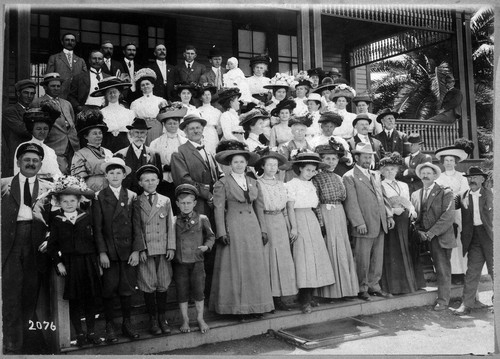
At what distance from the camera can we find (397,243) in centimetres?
649

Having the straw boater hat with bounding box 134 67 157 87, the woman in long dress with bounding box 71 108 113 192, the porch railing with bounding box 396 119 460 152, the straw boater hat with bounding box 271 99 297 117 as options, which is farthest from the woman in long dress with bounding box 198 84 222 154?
the porch railing with bounding box 396 119 460 152

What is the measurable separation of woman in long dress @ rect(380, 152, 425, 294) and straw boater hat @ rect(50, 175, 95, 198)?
3782mm

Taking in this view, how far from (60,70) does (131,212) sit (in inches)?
135

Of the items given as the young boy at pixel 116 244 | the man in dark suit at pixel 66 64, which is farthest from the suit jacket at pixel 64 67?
the young boy at pixel 116 244

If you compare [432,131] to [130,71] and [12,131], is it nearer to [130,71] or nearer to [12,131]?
[130,71]

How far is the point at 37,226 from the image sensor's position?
474 centimetres

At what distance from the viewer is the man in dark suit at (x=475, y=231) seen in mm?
6242

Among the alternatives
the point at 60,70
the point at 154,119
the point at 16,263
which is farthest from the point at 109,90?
the point at 16,263

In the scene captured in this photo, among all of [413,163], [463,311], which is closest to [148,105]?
[413,163]

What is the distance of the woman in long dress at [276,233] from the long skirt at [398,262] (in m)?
1.48

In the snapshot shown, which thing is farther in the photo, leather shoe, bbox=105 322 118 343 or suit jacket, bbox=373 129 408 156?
Result: suit jacket, bbox=373 129 408 156

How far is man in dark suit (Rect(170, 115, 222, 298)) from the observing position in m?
5.52

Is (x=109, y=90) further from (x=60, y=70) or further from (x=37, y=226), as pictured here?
(x=37, y=226)

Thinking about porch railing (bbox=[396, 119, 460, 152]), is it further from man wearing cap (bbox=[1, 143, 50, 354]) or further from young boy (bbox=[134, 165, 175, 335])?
man wearing cap (bbox=[1, 143, 50, 354])
